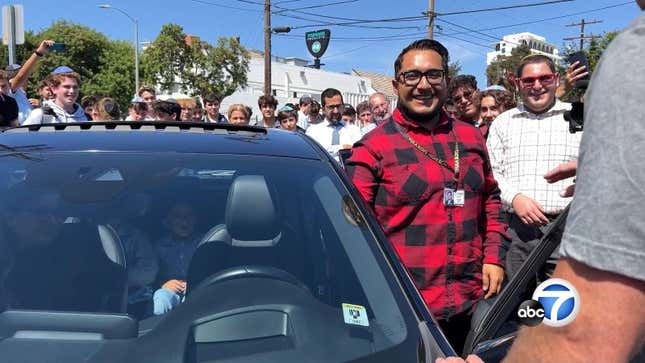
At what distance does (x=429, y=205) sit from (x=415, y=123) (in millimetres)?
379

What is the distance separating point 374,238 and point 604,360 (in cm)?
102

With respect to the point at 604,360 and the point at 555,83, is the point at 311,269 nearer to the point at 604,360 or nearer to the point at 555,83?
the point at 604,360

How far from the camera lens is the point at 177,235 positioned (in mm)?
1857

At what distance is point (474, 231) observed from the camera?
99.2 inches

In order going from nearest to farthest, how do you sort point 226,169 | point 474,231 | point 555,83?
1. point 226,169
2. point 474,231
3. point 555,83

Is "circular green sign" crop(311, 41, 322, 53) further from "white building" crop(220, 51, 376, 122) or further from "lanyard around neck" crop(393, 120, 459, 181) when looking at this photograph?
"lanyard around neck" crop(393, 120, 459, 181)

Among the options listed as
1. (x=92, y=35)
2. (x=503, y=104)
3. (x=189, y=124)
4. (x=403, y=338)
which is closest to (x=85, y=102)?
(x=503, y=104)

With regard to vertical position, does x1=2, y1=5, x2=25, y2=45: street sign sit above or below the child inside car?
above

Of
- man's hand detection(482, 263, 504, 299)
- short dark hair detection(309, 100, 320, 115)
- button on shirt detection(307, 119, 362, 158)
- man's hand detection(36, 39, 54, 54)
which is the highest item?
man's hand detection(36, 39, 54, 54)

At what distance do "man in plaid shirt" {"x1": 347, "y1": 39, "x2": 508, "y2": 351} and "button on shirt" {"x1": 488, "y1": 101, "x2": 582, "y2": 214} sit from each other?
0.76m

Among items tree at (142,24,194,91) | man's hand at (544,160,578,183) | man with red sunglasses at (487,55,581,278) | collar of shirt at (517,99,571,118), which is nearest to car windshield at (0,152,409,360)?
man's hand at (544,160,578,183)

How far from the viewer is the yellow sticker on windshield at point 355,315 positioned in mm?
1515

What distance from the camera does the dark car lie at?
4.64 feet

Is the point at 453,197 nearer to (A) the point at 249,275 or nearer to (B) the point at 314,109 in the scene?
(A) the point at 249,275
